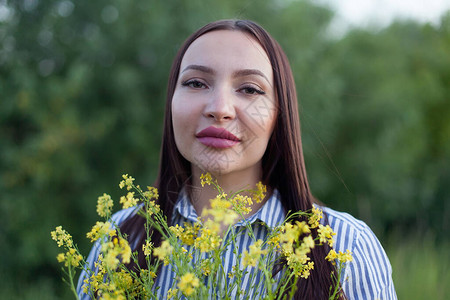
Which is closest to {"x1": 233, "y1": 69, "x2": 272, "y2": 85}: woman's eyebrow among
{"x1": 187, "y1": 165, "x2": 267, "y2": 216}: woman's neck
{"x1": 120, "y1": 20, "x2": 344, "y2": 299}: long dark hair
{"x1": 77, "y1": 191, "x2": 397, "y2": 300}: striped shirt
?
{"x1": 120, "y1": 20, "x2": 344, "y2": 299}: long dark hair

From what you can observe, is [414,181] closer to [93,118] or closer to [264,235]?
[93,118]

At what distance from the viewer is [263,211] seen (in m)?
1.42

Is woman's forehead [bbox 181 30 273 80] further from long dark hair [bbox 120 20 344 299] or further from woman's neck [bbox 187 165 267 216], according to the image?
woman's neck [bbox 187 165 267 216]

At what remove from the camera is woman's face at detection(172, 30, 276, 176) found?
1287mm

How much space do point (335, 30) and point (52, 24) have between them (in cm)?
A: 424

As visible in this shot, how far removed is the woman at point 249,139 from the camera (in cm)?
127

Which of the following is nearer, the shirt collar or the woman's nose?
the woman's nose

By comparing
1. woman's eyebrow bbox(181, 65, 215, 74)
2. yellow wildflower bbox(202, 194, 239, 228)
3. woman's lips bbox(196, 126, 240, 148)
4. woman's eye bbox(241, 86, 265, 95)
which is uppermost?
woman's eyebrow bbox(181, 65, 215, 74)

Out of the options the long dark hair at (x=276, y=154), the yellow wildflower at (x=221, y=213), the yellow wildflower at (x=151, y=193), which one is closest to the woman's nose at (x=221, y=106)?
the long dark hair at (x=276, y=154)

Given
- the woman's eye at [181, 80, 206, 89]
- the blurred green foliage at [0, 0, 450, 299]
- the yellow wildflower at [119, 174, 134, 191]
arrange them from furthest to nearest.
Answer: the blurred green foliage at [0, 0, 450, 299], the woman's eye at [181, 80, 206, 89], the yellow wildflower at [119, 174, 134, 191]

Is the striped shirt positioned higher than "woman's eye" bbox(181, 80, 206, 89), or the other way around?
"woman's eye" bbox(181, 80, 206, 89)

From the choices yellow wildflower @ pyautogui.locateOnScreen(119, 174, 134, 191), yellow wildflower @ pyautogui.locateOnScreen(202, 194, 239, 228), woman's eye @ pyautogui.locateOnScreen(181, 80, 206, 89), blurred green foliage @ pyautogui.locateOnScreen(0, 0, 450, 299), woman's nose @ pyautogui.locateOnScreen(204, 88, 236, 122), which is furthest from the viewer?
blurred green foliage @ pyautogui.locateOnScreen(0, 0, 450, 299)

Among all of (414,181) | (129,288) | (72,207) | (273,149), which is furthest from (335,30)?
(129,288)

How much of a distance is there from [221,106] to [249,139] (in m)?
0.15
